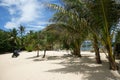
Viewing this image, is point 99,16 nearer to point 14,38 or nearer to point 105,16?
point 105,16

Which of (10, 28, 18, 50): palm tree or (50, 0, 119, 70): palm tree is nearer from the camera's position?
(50, 0, 119, 70): palm tree

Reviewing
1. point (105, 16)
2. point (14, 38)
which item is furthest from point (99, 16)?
point (14, 38)

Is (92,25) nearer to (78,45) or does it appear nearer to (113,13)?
(113,13)

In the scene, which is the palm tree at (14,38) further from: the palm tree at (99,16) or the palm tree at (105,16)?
the palm tree at (105,16)

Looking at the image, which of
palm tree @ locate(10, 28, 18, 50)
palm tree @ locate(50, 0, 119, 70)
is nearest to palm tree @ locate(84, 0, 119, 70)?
palm tree @ locate(50, 0, 119, 70)

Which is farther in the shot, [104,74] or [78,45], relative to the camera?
[78,45]

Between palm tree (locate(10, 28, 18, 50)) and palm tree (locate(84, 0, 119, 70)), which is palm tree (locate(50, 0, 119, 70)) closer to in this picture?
palm tree (locate(84, 0, 119, 70))

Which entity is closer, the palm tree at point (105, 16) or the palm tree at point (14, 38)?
the palm tree at point (105, 16)

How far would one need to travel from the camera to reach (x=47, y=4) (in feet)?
29.9

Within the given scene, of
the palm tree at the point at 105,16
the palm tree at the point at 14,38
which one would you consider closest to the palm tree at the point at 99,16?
the palm tree at the point at 105,16


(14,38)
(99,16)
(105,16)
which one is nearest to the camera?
(105,16)

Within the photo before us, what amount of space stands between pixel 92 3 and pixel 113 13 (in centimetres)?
115

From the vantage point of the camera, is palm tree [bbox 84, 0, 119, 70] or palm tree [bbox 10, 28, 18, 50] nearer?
palm tree [bbox 84, 0, 119, 70]

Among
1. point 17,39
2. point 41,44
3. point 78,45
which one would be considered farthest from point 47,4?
point 17,39
